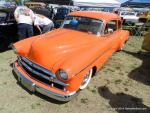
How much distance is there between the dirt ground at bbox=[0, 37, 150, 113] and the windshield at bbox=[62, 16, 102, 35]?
1.30 meters

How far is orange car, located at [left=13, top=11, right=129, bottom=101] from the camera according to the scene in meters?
3.92

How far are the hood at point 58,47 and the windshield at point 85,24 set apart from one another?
213 millimetres

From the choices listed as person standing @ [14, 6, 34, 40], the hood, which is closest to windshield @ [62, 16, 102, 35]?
the hood

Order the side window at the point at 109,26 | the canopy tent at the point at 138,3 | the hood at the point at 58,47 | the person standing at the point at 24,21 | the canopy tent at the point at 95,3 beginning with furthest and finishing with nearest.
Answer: the canopy tent at the point at 138,3, the canopy tent at the point at 95,3, the person standing at the point at 24,21, the side window at the point at 109,26, the hood at the point at 58,47

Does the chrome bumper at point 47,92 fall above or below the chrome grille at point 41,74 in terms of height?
below

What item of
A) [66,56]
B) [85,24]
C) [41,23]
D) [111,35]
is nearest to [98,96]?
[66,56]

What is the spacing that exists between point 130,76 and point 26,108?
3189 mm

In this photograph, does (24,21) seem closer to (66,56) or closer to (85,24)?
(85,24)

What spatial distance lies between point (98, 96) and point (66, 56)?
119cm

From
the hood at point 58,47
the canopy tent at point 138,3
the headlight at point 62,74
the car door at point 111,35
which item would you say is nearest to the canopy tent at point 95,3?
the car door at point 111,35

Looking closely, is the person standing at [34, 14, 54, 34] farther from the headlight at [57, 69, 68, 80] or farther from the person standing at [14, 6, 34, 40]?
the headlight at [57, 69, 68, 80]

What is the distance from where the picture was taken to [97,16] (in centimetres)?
594

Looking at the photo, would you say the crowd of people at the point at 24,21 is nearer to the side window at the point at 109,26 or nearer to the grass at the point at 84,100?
the side window at the point at 109,26

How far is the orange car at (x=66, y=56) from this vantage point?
3.92m
